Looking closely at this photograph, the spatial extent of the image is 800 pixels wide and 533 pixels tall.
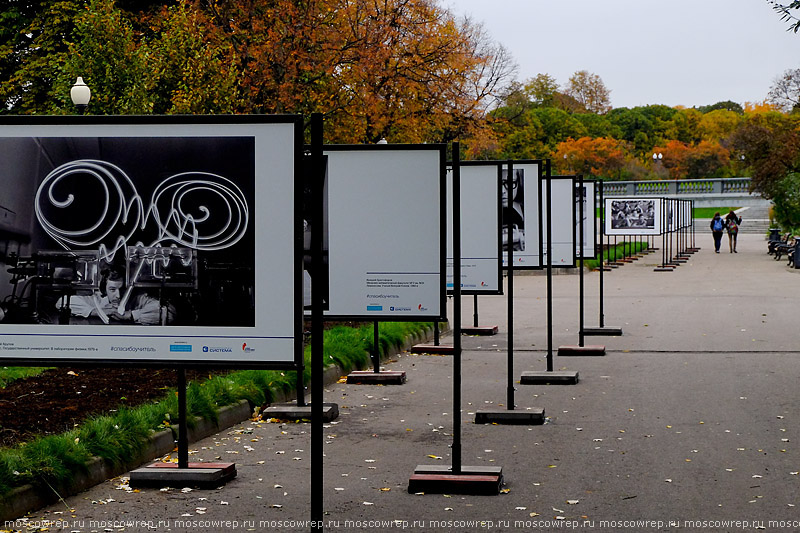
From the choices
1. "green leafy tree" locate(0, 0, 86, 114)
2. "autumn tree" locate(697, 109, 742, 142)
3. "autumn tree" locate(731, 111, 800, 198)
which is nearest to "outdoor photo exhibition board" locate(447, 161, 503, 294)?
"green leafy tree" locate(0, 0, 86, 114)

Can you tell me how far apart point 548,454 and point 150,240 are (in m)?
3.48

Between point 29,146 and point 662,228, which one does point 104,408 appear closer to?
point 29,146

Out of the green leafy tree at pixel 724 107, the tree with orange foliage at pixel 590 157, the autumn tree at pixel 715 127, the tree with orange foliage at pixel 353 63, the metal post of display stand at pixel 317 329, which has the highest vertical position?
the green leafy tree at pixel 724 107

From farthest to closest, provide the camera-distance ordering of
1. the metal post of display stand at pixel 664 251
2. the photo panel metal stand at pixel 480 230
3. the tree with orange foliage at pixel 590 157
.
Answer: the tree with orange foliage at pixel 590 157 < the metal post of display stand at pixel 664 251 < the photo panel metal stand at pixel 480 230

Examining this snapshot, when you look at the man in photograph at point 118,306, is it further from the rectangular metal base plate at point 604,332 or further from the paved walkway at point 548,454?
the rectangular metal base plate at point 604,332

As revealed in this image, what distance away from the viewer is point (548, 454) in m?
8.47

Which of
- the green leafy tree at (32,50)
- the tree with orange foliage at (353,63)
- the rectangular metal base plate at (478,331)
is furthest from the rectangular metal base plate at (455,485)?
the green leafy tree at (32,50)

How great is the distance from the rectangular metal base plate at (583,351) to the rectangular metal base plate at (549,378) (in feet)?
8.31

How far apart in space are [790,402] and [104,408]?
6.26 metres

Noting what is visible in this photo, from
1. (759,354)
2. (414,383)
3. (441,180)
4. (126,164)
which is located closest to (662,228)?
(759,354)

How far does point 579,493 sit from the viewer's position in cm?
711

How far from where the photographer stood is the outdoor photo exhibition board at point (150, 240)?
6.39m

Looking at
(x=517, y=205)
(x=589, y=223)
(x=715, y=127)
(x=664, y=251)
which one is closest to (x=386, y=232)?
(x=517, y=205)

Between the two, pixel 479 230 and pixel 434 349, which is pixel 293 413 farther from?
pixel 434 349
